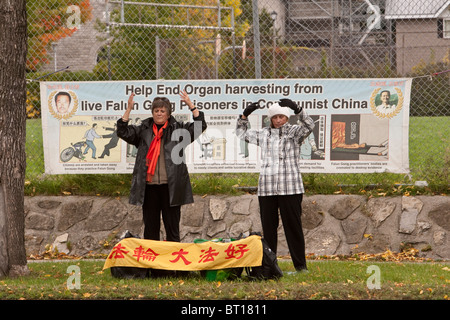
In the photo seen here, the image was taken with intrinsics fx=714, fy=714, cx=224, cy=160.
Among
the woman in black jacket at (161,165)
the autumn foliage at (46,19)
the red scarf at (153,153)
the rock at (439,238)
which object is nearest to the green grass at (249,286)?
the woman in black jacket at (161,165)

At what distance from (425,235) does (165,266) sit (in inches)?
145

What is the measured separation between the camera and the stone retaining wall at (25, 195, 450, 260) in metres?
8.87

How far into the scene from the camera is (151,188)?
289 inches

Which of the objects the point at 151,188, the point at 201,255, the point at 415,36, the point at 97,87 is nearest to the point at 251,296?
the point at 201,255

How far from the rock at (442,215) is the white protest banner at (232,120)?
2.07 feet

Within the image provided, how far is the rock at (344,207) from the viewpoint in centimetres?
906

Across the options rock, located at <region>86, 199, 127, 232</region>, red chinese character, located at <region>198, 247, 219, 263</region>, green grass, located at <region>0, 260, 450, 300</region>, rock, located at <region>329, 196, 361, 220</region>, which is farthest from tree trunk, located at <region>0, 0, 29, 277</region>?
rock, located at <region>329, 196, 361, 220</region>

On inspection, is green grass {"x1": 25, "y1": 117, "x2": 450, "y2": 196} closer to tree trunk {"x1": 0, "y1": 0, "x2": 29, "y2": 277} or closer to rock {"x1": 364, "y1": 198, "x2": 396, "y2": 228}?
rock {"x1": 364, "y1": 198, "x2": 396, "y2": 228}

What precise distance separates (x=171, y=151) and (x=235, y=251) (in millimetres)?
1318

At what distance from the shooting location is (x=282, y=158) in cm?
722

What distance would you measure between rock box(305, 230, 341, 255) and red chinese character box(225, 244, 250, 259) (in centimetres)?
254

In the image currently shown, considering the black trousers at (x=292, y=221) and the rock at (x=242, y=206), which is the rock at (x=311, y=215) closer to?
the rock at (x=242, y=206)

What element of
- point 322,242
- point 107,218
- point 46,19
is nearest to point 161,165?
point 107,218

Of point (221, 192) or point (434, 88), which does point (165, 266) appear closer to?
point (221, 192)
